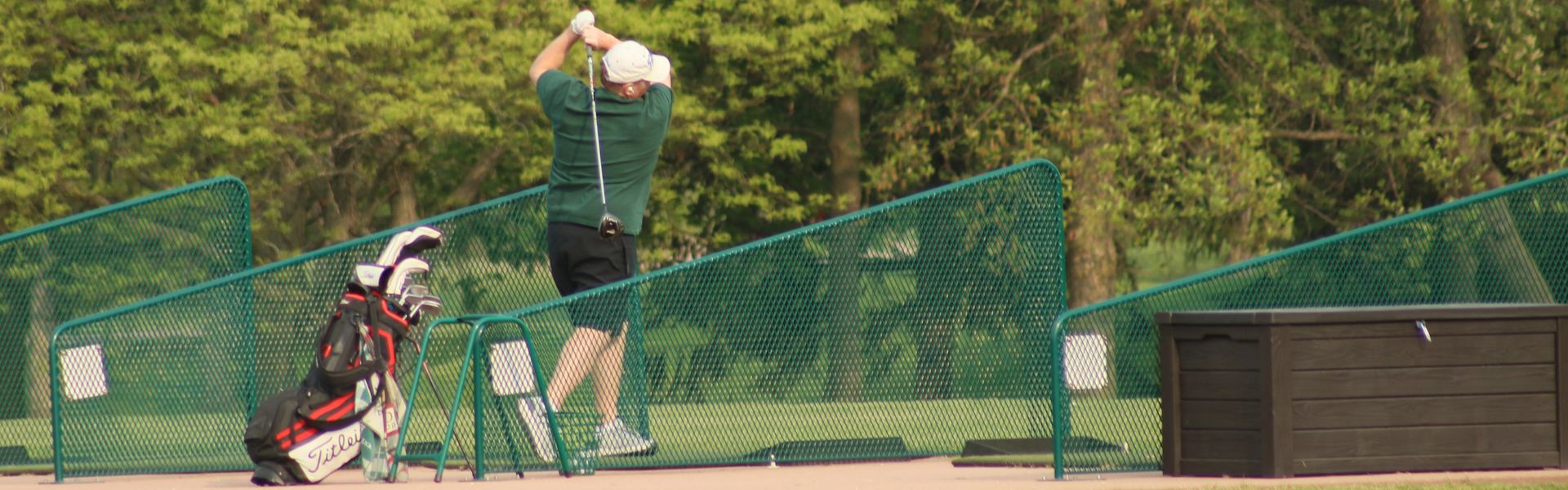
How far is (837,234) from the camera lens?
852 centimetres

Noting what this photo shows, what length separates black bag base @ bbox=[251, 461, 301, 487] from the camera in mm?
7754

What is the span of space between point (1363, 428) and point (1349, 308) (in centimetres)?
46

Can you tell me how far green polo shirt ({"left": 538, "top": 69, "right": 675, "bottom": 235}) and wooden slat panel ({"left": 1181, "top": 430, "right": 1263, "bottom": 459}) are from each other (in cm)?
261

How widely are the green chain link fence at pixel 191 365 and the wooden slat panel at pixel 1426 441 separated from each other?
366 centimetres

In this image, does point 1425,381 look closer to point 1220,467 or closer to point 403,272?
point 1220,467

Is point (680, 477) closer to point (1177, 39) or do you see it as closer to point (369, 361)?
point (369, 361)

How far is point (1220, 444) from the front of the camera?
7434mm

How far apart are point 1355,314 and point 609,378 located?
2992 mm

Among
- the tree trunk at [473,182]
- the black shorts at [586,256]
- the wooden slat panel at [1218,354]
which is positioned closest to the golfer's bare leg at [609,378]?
the black shorts at [586,256]

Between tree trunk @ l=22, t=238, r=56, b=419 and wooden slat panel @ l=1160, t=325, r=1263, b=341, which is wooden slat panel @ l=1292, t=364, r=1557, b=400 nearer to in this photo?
wooden slat panel @ l=1160, t=325, r=1263, b=341

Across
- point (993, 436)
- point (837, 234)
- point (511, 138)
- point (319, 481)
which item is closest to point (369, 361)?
point (319, 481)

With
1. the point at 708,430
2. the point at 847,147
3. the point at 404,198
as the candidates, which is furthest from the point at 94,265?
the point at 847,147

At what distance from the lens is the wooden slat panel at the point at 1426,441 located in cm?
737

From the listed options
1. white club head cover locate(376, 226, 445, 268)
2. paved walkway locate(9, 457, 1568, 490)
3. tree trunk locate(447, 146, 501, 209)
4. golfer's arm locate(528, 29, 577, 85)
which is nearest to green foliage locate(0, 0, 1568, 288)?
tree trunk locate(447, 146, 501, 209)
